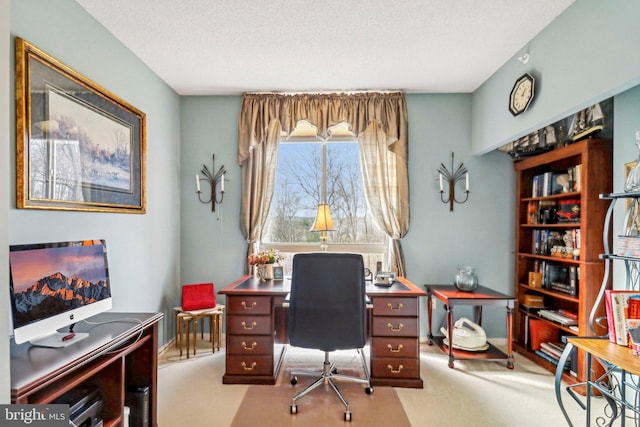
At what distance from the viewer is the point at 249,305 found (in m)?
2.64

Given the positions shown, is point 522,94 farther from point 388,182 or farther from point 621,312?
point 621,312

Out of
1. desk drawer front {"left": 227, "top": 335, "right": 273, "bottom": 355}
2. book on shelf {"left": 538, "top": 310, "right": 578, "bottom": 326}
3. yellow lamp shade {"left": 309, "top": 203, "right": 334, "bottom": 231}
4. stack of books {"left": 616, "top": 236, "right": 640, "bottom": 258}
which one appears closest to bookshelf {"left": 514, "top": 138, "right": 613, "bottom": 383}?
book on shelf {"left": 538, "top": 310, "right": 578, "bottom": 326}

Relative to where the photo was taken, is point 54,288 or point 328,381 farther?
point 328,381

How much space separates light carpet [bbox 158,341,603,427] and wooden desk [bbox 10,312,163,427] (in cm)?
38

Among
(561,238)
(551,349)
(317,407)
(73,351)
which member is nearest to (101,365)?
(73,351)

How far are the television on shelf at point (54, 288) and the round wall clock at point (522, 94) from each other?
312 cm

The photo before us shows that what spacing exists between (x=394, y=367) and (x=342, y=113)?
8.12ft

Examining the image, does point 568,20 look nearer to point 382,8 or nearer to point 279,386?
point 382,8

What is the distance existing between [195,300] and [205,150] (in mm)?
1625

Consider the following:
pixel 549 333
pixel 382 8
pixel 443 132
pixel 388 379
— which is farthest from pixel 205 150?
pixel 549 333

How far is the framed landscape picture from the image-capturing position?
1.74 meters

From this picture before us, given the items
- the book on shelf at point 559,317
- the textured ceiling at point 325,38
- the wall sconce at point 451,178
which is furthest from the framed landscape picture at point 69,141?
the book on shelf at point 559,317

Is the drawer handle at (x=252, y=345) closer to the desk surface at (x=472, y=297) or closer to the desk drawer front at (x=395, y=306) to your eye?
the desk drawer front at (x=395, y=306)

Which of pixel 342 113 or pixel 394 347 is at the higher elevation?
pixel 342 113
